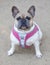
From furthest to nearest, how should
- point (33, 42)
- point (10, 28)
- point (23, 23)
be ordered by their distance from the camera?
point (10, 28) → point (33, 42) → point (23, 23)

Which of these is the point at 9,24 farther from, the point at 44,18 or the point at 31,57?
the point at 31,57

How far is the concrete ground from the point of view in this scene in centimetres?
218

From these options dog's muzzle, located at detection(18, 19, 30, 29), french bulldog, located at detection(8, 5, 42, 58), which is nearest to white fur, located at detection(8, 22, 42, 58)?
french bulldog, located at detection(8, 5, 42, 58)

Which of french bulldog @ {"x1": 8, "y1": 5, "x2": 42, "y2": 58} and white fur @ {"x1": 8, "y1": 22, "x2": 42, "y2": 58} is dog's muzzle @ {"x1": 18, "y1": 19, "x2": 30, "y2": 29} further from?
white fur @ {"x1": 8, "y1": 22, "x2": 42, "y2": 58}

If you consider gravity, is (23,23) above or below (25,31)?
above

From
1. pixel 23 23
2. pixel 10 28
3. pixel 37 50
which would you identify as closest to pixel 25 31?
pixel 23 23

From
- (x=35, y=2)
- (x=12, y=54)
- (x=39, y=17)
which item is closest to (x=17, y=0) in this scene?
(x=35, y=2)

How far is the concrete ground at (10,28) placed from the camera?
218 cm

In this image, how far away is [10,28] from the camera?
267 cm

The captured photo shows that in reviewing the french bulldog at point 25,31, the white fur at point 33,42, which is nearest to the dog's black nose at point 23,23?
the french bulldog at point 25,31

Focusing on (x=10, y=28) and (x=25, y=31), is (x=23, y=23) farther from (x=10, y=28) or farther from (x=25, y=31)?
(x=10, y=28)

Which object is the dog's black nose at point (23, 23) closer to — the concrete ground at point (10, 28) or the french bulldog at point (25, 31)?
the french bulldog at point (25, 31)

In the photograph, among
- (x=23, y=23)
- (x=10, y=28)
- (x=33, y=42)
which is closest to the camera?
Answer: (x=23, y=23)

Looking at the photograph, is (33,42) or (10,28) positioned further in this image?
(10,28)
